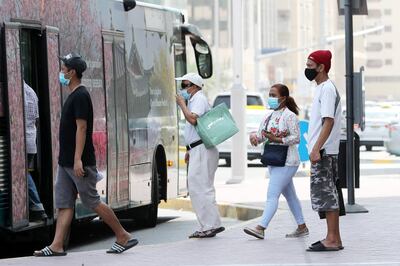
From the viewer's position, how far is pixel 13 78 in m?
12.7

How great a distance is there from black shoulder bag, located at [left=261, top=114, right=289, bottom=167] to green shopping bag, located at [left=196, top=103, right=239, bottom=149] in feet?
1.65

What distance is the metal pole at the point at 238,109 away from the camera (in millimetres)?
25859

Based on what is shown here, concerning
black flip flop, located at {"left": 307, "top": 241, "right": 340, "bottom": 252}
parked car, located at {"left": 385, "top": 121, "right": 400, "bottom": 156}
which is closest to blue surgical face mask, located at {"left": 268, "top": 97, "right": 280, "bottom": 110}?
black flip flop, located at {"left": 307, "top": 241, "right": 340, "bottom": 252}

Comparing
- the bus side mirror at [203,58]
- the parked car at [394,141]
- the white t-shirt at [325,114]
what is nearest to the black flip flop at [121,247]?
the white t-shirt at [325,114]

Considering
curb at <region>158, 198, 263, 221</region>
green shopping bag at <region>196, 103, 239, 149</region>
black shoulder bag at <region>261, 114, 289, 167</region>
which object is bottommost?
curb at <region>158, 198, 263, 221</region>

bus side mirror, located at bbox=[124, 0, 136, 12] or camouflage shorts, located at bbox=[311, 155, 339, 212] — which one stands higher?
bus side mirror, located at bbox=[124, 0, 136, 12]

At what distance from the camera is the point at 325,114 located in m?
11.9

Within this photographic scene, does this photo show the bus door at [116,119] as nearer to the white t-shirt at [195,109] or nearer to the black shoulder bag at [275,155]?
the white t-shirt at [195,109]

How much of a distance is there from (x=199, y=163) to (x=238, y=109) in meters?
12.1

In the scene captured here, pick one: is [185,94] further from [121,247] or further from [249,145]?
[249,145]

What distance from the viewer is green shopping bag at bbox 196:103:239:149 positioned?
542 inches

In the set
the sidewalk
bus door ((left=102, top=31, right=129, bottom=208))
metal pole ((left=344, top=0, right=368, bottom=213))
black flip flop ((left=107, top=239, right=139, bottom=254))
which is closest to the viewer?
the sidewalk

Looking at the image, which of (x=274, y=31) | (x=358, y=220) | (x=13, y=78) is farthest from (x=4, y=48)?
(x=274, y=31)

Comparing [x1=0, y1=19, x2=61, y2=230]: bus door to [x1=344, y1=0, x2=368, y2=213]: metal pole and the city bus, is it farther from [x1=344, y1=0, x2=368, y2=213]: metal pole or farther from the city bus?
[x1=344, y1=0, x2=368, y2=213]: metal pole
